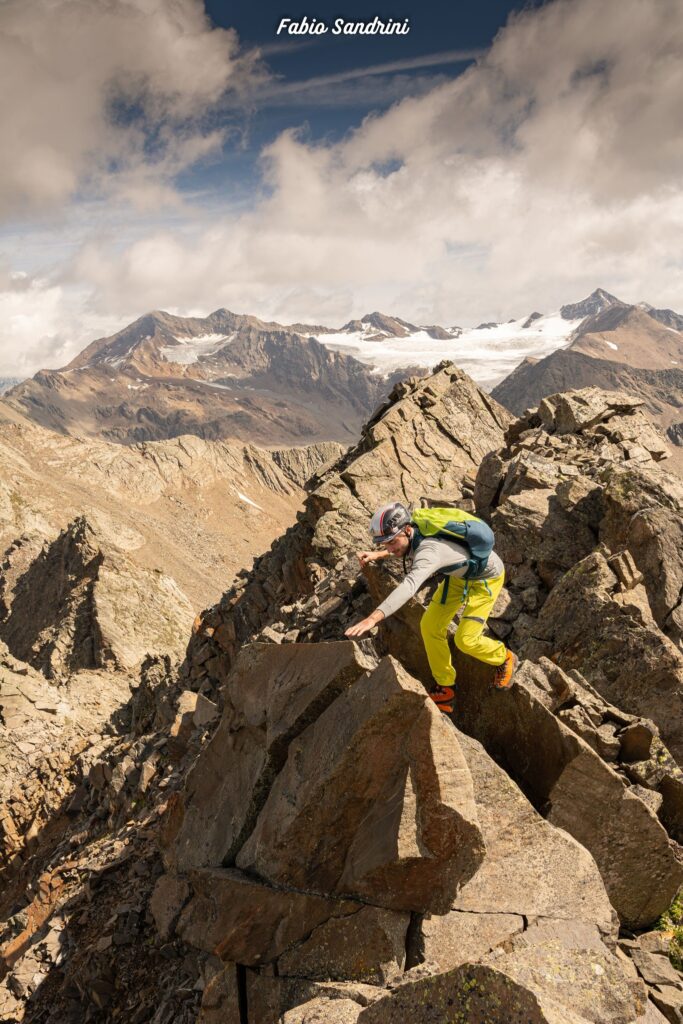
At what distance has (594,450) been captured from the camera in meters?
24.4

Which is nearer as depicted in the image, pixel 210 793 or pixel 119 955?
pixel 210 793

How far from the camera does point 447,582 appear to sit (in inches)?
413

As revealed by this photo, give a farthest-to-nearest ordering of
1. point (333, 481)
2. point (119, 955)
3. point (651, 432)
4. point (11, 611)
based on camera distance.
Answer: point (11, 611) → point (333, 481) → point (651, 432) → point (119, 955)

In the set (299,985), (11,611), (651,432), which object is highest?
(651,432)

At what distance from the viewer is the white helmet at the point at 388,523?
1010 cm

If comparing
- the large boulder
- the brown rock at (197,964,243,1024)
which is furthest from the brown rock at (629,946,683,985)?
the brown rock at (197,964,243,1024)

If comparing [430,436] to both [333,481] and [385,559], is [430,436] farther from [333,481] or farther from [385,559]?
[385,559]

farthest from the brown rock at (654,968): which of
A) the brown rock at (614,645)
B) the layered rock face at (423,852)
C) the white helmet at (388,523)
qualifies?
the white helmet at (388,523)

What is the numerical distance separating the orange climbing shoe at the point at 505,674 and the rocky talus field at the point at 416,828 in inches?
6.7

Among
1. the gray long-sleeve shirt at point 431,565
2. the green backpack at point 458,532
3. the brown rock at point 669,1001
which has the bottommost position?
the brown rock at point 669,1001

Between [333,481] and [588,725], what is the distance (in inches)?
905

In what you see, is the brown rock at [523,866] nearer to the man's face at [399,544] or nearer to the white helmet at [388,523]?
the man's face at [399,544]

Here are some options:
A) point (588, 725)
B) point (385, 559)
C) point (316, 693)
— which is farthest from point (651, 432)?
point (316, 693)

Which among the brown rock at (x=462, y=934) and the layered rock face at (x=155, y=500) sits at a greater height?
the layered rock face at (x=155, y=500)
